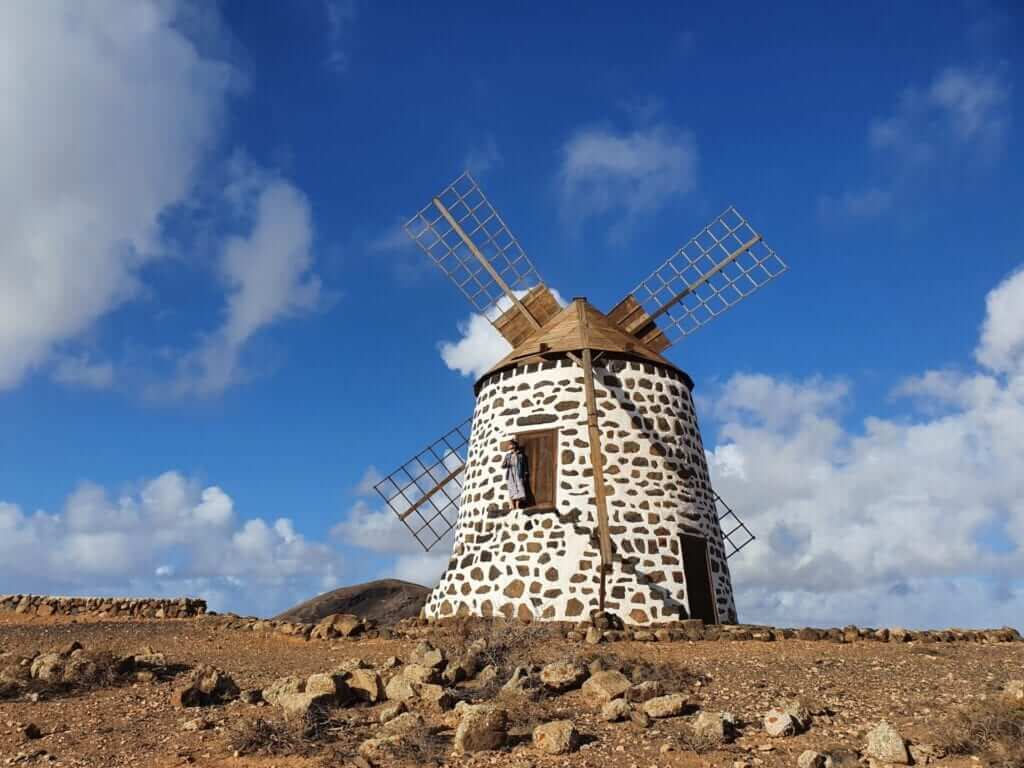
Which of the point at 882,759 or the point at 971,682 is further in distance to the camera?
the point at 971,682

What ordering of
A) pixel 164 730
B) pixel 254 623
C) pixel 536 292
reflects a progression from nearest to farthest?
pixel 164 730, pixel 254 623, pixel 536 292

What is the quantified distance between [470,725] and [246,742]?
185 cm

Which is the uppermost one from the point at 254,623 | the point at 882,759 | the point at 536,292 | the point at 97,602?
the point at 536,292

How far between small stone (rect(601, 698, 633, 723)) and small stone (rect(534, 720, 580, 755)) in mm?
669

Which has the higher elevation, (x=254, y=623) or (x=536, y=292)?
(x=536, y=292)

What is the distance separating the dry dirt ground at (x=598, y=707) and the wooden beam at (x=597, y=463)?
5.13 feet

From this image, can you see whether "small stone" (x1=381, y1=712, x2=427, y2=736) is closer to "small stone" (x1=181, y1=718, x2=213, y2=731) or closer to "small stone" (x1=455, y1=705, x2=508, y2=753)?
"small stone" (x1=455, y1=705, x2=508, y2=753)

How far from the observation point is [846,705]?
8.26m

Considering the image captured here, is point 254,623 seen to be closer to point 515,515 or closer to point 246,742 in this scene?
point 515,515

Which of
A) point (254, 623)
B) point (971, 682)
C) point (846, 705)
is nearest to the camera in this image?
point (846, 705)

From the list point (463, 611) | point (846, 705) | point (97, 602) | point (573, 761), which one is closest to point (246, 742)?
point (573, 761)

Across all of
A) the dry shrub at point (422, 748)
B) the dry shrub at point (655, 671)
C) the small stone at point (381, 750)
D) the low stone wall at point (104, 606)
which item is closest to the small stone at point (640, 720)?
the dry shrub at point (655, 671)

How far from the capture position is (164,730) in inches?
297

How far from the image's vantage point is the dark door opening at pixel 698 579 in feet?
46.8
